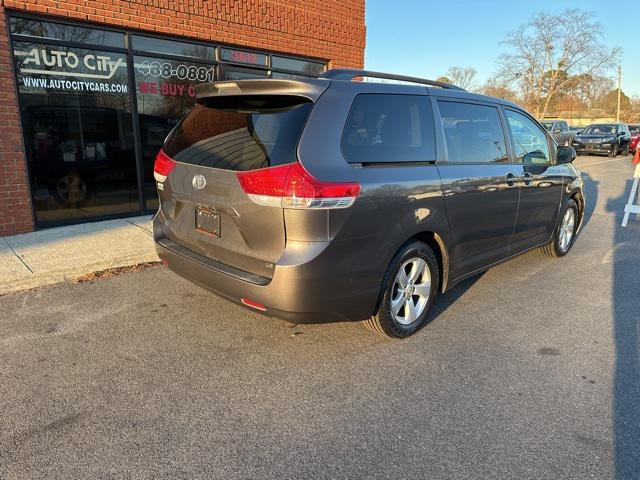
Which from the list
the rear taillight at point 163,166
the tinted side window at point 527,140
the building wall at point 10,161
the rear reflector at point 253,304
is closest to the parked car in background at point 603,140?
the tinted side window at point 527,140

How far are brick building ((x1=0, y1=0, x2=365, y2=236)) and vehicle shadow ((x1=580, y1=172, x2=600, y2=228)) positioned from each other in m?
6.55

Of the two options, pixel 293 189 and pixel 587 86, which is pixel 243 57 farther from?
pixel 587 86

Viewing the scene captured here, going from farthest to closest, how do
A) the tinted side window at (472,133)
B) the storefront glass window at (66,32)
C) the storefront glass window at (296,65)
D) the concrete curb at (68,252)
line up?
the storefront glass window at (296,65) → the storefront glass window at (66,32) → the concrete curb at (68,252) → the tinted side window at (472,133)

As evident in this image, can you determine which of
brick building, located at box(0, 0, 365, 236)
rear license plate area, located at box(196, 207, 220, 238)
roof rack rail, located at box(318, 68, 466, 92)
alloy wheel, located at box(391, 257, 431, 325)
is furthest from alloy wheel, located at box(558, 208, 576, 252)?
rear license plate area, located at box(196, 207, 220, 238)

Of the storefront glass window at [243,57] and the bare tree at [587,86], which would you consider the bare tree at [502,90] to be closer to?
the bare tree at [587,86]

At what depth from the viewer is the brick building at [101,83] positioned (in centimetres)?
630

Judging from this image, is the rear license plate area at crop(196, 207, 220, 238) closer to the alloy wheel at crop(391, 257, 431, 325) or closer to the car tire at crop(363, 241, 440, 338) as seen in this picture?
the car tire at crop(363, 241, 440, 338)

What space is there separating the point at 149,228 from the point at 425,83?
4.62 meters

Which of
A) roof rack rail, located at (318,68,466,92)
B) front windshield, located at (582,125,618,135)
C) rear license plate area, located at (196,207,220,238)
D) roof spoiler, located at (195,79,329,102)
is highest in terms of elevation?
front windshield, located at (582,125,618,135)

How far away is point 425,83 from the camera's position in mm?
3943

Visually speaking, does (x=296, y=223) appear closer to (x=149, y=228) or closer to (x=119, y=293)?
(x=119, y=293)

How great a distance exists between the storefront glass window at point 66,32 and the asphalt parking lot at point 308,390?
3.92 m

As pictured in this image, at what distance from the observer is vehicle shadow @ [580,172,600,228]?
29.6ft

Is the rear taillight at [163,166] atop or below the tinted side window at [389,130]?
below
